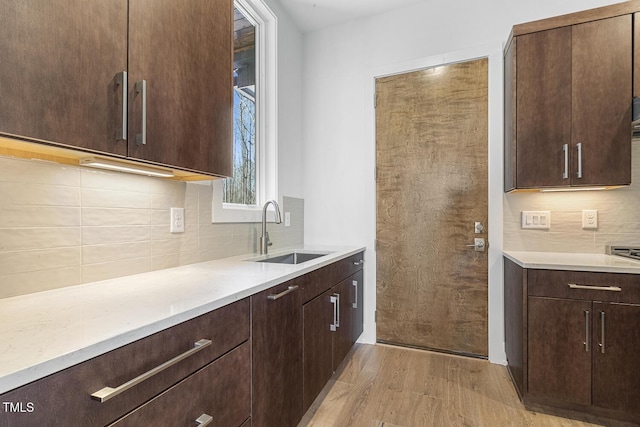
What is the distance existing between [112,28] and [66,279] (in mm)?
856

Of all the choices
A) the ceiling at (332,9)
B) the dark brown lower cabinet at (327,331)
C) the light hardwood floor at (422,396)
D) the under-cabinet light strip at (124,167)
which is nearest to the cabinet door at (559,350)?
the light hardwood floor at (422,396)

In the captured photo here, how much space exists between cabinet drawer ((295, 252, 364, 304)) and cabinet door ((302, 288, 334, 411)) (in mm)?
43

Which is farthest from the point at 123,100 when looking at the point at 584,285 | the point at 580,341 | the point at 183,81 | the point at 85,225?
the point at 580,341

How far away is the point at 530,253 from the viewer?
226 cm

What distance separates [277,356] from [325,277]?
631mm

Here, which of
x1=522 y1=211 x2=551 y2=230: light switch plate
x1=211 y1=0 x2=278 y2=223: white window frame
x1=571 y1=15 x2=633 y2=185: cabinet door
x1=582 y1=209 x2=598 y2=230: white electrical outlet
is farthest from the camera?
x1=211 y1=0 x2=278 y2=223: white window frame

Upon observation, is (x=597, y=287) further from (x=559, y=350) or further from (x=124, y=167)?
(x=124, y=167)

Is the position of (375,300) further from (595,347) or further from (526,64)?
(526,64)

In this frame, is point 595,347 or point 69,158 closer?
point 69,158

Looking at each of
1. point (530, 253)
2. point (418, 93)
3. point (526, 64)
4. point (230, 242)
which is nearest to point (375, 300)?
point (530, 253)

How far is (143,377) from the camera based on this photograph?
0.74m

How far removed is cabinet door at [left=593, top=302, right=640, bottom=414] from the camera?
166 cm

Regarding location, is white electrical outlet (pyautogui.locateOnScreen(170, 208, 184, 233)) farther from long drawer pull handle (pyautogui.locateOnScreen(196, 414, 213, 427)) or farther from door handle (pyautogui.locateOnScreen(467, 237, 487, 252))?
door handle (pyautogui.locateOnScreen(467, 237, 487, 252))

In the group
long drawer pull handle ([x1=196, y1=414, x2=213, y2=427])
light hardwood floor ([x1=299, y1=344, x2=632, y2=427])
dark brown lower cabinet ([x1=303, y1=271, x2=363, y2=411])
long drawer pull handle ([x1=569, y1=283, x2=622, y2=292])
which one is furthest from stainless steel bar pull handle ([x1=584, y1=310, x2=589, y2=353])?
long drawer pull handle ([x1=196, y1=414, x2=213, y2=427])
